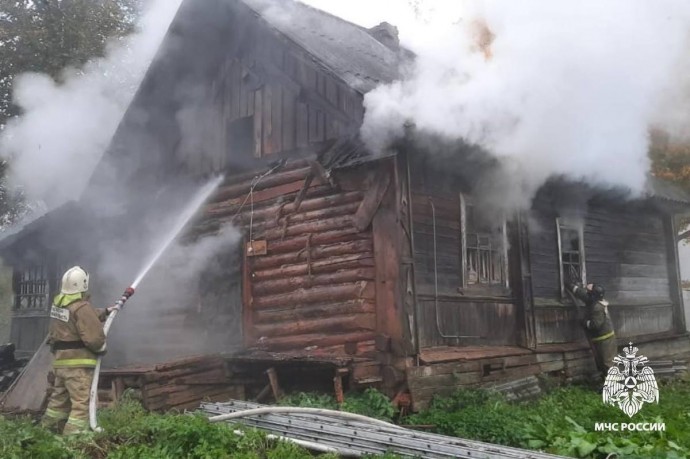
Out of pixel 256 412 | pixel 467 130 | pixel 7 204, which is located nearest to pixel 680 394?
pixel 467 130

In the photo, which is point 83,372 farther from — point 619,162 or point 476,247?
point 619,162

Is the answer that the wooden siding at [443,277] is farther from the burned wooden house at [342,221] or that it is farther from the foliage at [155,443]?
the foliage at [155,443]

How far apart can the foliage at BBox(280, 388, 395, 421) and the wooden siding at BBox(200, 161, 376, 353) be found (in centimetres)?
78

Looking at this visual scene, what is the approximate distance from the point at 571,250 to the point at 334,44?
5.60 m

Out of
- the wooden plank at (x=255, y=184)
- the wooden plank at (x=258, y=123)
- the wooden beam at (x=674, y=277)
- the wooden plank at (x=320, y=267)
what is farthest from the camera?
the wooden beam at (x=674, y=277)

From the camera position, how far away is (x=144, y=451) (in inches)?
218

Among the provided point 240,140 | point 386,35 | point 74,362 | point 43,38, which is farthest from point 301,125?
point 43,38

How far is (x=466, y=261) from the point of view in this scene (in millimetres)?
9438

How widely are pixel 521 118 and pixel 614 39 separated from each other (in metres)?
1.59

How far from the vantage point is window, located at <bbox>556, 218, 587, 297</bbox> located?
37.7ft

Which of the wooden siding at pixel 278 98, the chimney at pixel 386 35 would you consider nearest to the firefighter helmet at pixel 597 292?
the wooden siding at pixel 278 98

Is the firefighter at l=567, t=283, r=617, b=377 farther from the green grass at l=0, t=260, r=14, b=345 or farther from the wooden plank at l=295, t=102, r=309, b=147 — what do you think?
the green grass at l=0, t=260, r=14, b=345

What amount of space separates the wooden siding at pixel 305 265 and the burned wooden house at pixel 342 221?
2cm

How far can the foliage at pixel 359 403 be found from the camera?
7.43m
